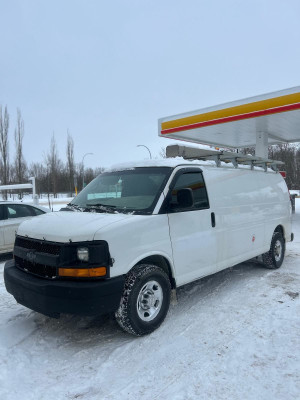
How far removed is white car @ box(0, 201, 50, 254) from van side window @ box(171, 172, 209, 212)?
511 cm

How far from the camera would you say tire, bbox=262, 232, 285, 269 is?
258 inches

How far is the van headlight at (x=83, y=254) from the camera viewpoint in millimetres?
3383

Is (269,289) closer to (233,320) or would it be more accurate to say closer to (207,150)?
(233,320)

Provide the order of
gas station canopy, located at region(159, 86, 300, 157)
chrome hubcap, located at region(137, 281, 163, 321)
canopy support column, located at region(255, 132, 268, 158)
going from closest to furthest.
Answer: chrome hubcap, located at region(137, 281, 163, 321) → gas station canopy, located at region(159, 86, 300, 157) → canopy support column, located at region(255, 132, 268, 158)

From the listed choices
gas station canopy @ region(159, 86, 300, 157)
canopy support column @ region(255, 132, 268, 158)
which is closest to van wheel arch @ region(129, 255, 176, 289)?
gas station canopy @ region(159, 86, 300, 157)

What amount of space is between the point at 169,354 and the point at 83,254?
4.47ft

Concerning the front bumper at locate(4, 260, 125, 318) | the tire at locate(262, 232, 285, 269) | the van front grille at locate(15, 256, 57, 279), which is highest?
the van front grille at locate(15, 256, 57, 279)

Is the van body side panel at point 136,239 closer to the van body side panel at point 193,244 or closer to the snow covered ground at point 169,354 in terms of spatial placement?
the van body side panel at point 193,244

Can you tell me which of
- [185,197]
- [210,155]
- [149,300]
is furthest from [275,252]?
[149,300]

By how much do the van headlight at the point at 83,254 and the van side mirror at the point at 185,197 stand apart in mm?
1344

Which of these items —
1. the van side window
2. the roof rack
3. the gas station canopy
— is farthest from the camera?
the gas station canopy

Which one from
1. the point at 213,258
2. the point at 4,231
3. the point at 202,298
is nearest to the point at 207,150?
the point at 213,258

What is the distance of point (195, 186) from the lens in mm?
4621

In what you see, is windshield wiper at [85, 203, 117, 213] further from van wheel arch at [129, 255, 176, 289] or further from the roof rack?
the roof rack
